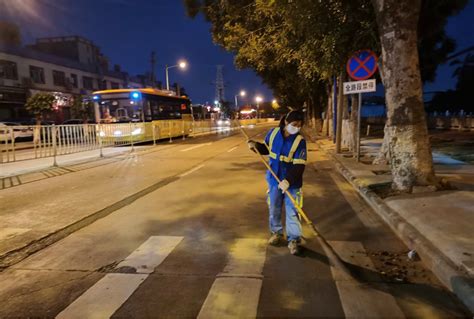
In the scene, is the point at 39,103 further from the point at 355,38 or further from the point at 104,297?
the point at 104,297

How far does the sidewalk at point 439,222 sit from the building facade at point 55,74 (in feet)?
123

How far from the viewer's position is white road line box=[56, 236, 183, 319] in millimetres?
3354

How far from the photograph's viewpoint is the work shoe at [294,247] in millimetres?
4586

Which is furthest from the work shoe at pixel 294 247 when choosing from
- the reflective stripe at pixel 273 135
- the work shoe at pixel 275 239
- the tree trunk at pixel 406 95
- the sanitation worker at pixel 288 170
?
the tree trunk at pixel 406 95

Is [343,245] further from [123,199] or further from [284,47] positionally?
[284,47]

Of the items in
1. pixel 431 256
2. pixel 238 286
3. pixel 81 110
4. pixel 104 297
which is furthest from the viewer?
pixel 81 110

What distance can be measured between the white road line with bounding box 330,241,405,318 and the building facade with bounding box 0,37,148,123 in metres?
38.6

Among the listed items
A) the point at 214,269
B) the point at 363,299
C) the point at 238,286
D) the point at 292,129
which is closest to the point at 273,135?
the point at 292,129

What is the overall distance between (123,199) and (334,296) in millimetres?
5285

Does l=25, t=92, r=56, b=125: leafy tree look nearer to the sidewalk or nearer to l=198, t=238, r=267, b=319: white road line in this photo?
the sidewalk

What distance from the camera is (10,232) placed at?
5703mm

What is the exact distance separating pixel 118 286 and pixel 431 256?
3.34 meters

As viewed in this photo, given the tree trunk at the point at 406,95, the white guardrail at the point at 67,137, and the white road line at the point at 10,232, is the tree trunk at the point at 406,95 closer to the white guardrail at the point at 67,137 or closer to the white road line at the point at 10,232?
the white road line at the point at 10,232

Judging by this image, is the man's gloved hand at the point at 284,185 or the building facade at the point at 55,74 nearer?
the man's gloved hand at the point at 284,185
